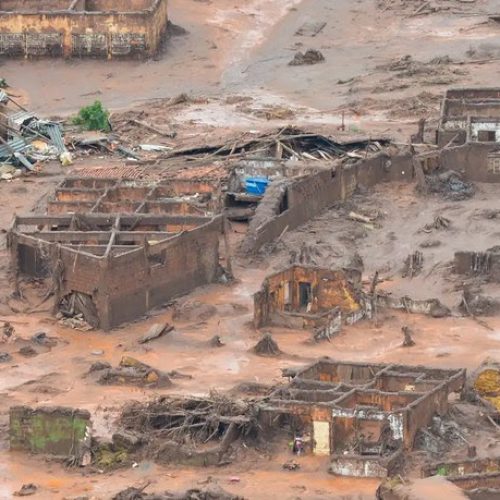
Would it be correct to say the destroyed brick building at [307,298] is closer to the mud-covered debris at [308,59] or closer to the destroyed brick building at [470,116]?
the destroyed brick building at [470,116]

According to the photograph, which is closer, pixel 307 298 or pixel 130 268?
pixel 130 268

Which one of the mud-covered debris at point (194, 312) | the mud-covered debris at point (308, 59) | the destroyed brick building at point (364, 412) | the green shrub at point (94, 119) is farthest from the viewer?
the mud-covered debris at point (308, 59)

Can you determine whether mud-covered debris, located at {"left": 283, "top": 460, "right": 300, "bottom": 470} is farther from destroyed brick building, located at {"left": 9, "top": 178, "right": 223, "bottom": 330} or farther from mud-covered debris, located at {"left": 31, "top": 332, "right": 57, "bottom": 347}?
destroyed brick building, located at {"left": 9, "top": 178, "right": 223, "bottom": 330}

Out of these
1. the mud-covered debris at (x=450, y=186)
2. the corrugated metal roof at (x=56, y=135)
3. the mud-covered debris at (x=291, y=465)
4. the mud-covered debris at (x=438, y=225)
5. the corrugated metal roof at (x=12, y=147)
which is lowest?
the corrugated metal roof at (x=56, y=135)

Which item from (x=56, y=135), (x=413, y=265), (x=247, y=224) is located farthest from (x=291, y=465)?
(x=56, y=135)

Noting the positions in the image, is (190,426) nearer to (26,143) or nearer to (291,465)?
(291,465)

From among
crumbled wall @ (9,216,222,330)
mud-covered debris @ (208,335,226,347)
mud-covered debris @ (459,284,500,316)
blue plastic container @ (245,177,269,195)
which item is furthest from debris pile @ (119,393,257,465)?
blue plastic container @ (245,177,269,195)

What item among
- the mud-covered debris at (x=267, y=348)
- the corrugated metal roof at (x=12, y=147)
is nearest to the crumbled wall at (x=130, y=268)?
the mud-covered debris at (x=267, y=348)
